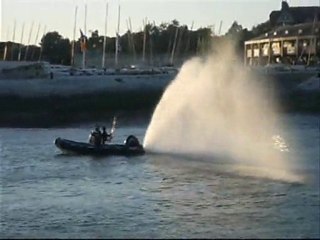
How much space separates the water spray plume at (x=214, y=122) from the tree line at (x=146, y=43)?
45.7 meters

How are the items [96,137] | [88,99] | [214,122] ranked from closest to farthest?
[96,137]
[214,122]
[88,99]

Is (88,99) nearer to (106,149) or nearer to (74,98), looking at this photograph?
(74,98)

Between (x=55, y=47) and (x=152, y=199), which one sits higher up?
(x=55, y=47)

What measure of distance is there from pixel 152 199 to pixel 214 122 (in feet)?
63.0

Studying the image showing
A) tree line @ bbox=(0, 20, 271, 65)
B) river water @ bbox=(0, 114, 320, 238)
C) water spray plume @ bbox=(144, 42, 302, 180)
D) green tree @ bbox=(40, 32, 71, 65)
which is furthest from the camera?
green tree @ bbox=(40, 32, 71, 65)

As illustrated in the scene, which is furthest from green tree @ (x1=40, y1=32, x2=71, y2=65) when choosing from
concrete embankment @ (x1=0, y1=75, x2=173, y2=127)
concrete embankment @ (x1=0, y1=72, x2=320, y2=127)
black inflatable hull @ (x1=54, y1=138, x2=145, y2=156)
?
black inflatable hull @ (x1=54, y1=138, x2=145, y2=156)

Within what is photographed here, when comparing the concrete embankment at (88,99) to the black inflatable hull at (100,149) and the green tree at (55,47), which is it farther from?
the green tree at (55,47)

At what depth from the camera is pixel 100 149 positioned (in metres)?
35.6

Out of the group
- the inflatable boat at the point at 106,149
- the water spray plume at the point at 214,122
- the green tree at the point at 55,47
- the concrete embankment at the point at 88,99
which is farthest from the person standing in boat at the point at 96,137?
the green tree at the point at 55,47

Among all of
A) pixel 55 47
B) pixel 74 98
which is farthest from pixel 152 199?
pixel 55 47

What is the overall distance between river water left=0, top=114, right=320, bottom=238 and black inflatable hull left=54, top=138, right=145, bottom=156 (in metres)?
0.67

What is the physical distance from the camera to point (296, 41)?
352 feet

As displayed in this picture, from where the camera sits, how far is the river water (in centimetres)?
1941

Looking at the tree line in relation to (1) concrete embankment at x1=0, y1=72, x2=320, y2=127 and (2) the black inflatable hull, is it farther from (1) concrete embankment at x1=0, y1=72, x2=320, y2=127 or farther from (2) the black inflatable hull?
(2) the black inflatable hull
